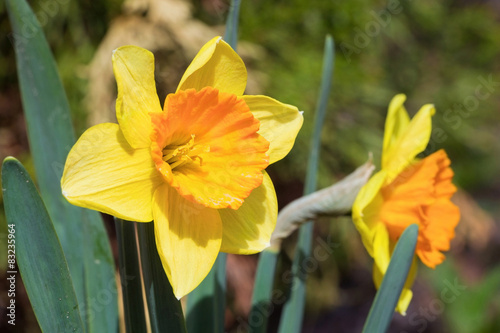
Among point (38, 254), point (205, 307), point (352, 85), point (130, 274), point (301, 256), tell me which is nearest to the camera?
point (38, 254)

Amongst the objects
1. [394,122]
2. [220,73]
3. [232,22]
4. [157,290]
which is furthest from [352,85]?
[157,290]

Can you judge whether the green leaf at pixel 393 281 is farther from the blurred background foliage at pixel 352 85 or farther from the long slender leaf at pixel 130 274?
the blurred background foliage at pixel 352 85

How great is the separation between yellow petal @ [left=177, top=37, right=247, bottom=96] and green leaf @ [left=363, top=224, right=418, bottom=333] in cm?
25

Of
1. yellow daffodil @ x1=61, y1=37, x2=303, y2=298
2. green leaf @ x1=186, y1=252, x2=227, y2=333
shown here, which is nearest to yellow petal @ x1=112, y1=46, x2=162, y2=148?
yellow daffodil @ x1=61, y1=37, x2=303, y2=298

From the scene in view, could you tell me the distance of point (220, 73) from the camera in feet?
1.96

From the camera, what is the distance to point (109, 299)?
0.69 m

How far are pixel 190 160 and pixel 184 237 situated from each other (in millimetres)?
90

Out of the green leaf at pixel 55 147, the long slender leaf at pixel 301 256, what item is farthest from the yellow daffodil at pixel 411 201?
the green leaf at pixel 55 147

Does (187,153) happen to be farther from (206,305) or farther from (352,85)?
(352,85)

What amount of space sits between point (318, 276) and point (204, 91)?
1.49 meters

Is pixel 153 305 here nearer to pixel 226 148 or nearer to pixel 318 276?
pixel 226 148

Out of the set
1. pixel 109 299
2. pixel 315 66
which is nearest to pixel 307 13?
pixel 315 66

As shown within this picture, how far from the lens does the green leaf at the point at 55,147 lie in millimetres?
686

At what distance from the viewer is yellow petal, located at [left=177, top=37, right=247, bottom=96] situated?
1.92 ft
